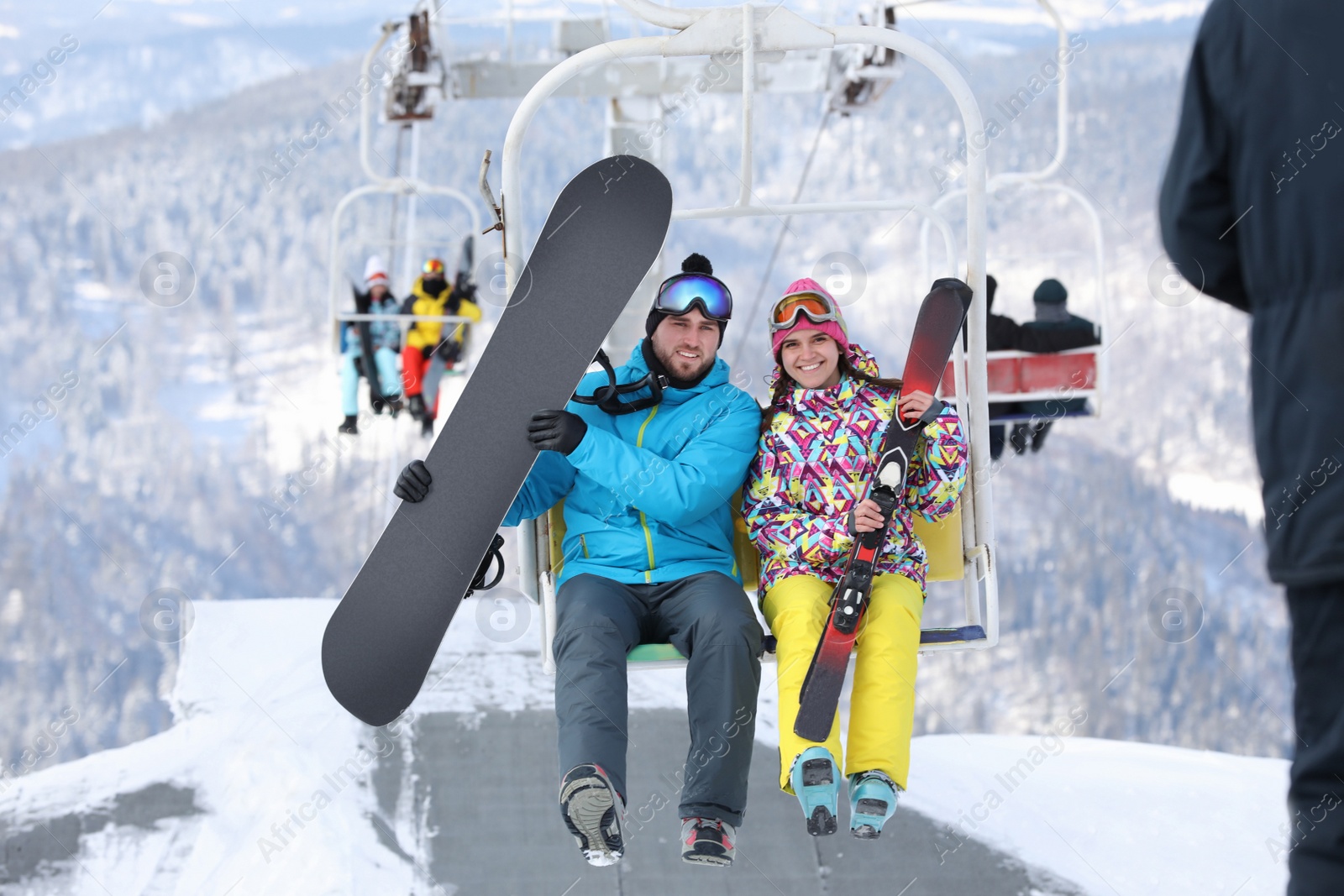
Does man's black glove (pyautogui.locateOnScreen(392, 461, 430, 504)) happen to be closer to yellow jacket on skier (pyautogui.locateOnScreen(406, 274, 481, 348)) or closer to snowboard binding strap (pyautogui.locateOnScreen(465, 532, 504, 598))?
snowboard binding strap (pyautogui.locateOnScreen(465, 532, 504, 598))

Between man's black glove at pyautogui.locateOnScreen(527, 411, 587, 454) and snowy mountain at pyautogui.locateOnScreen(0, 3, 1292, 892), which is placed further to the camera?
snowy mountain at pyautogui.locateOnScreen(0, 3, 1292, 892)

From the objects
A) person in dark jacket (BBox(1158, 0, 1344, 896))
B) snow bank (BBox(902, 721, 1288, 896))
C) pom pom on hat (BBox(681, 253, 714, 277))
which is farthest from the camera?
snow bank (BBox(902, 721, 1288, 896))

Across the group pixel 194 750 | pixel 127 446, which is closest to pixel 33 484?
pixel 127 446

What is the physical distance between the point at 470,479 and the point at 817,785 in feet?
2.90

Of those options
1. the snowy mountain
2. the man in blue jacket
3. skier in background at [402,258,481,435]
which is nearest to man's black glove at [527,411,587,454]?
the man in blue jacket

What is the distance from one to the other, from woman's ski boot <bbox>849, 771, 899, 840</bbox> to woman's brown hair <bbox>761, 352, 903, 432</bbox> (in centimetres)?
76

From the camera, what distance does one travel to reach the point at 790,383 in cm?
248

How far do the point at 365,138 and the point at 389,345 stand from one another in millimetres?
1628

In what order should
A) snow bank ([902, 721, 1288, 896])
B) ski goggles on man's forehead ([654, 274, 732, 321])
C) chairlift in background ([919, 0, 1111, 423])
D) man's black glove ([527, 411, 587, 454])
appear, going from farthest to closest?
snow bank ([902, 721, 1288, 896]) → chairlift in background ([919, 0, 1111, 423]) → ski goggles on man's forehead ([654, 274, 732, 321]) → man's black glove ([527, 411, 587, 454])

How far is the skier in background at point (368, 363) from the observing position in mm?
6180


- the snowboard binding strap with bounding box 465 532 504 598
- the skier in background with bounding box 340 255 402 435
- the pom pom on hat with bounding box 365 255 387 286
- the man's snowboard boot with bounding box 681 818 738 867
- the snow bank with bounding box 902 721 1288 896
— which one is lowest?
the snow bank with bounding box 902 721 1288 896

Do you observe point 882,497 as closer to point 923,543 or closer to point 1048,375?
point 923,543

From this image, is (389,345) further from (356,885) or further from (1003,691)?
(1003,691)

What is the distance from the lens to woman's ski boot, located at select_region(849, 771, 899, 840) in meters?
1.96
